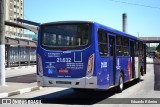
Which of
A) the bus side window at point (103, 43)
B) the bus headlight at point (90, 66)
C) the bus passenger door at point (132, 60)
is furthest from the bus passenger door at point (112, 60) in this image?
the bus passenger door at point (132, 60)

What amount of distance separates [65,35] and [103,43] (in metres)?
1.47

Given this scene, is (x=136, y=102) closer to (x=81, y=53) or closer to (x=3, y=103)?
(x=81, y=53)

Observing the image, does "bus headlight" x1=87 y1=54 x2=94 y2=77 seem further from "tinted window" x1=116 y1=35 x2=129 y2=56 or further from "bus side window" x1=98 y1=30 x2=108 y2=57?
"tinted window" x1=116 y1=35 x2=129 y2=56

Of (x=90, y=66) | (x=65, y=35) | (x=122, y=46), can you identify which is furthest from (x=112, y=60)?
(x=65, y=35)

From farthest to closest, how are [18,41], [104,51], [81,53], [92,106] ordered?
[18,41]
[104,51]
[81,53]
[92,106]

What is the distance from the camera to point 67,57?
36.1 ft

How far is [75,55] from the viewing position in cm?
1091

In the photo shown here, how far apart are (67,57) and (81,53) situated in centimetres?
54

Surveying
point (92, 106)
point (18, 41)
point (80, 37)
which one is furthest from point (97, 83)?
point (18, 41)

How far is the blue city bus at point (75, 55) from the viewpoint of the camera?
1073 cm

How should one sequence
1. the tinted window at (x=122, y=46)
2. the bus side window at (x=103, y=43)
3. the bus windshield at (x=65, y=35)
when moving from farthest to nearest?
the tinted window at (x=122, y=46), the bus side window at (x=103, y=43), the bus windshield at (x=65, y=35)

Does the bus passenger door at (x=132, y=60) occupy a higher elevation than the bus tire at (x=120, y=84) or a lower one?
higher

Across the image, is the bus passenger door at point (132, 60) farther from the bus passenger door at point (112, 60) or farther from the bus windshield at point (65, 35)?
the bus windshield at point (65, 35)

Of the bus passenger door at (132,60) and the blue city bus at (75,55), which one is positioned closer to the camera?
the blue city bus at (75,55)
